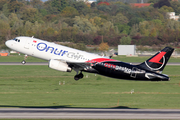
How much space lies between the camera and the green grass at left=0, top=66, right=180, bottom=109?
59312 mm

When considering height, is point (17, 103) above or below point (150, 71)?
below

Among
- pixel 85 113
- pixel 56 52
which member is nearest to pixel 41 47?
pixel 56 52

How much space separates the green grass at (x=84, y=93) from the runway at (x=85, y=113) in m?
5.25

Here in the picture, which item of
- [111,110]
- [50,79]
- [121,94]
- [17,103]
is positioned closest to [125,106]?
[111,110]

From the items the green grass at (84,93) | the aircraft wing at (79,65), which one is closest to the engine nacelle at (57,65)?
the aircraft wing at (79,65)

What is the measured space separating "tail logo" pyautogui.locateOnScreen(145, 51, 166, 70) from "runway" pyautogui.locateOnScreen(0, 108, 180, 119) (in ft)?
31.6

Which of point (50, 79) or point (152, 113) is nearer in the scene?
point (152, 113)

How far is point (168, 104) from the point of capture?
59156mm

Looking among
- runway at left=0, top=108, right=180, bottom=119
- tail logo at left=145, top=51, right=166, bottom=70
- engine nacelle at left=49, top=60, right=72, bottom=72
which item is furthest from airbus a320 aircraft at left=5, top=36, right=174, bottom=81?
runway at left=0, top=108, right=180, bottom=119

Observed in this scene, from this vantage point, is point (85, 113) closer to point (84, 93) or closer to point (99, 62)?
point (99, 62)

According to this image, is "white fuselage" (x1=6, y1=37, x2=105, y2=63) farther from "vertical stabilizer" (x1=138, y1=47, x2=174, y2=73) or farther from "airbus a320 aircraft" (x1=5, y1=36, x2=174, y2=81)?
"vertical stabilizer" (x1=138, y1=47, x2=174, y2=73)

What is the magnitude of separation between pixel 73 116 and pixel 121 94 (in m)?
25.0

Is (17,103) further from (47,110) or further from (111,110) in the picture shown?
(111,110)

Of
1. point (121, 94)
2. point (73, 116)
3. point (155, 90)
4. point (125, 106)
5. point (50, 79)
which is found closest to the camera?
point (73, 116)
